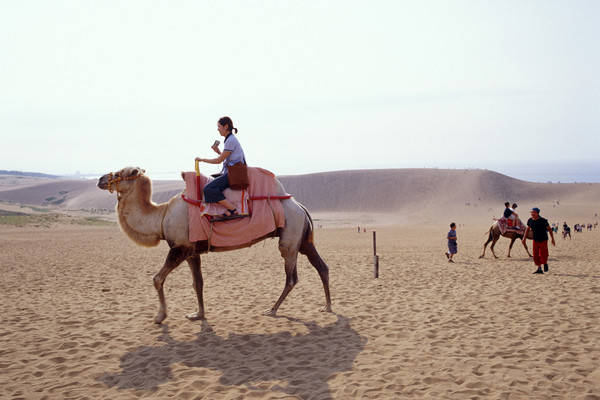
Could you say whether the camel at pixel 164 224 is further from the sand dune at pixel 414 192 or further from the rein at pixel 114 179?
the sand dune at pixel 414 192

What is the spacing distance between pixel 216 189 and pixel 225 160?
1.71 ft

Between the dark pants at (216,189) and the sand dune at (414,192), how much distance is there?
67.9 metres

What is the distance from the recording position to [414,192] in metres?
89.2

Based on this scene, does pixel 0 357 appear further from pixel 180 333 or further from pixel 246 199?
pixel 246 199

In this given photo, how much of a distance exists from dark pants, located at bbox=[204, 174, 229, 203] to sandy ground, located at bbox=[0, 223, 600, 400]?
2043mm

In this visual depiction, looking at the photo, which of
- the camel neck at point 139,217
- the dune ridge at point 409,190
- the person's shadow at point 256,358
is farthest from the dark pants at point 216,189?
the dune ridge at point 409,190

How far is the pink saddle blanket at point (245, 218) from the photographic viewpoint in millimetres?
6531

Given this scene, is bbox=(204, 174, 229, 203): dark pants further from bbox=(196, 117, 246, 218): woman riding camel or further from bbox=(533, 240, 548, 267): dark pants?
bbox=(533, 240, 548, 267): dark pants

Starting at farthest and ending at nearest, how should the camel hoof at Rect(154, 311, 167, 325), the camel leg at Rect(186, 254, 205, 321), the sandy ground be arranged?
the camel leg at Rect(186, 254, 205, 321)
the camel hoof at Rect(154, 311, 167, 325)
the sandy ground

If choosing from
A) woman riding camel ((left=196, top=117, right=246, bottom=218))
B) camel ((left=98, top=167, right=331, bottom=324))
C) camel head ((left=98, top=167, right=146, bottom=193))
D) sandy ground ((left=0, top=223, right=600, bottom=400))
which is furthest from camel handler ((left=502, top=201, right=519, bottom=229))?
camel head ((left=98, top=167, right=146, bottom=193))

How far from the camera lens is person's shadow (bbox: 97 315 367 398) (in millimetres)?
4715

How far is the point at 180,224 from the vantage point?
658 centimetres

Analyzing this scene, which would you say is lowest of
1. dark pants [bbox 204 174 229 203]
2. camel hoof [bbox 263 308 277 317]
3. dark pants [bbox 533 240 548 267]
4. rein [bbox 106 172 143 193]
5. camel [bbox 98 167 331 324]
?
camel hoof [bbox 263 308 277 317]

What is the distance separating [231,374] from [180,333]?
1922 millimetres
